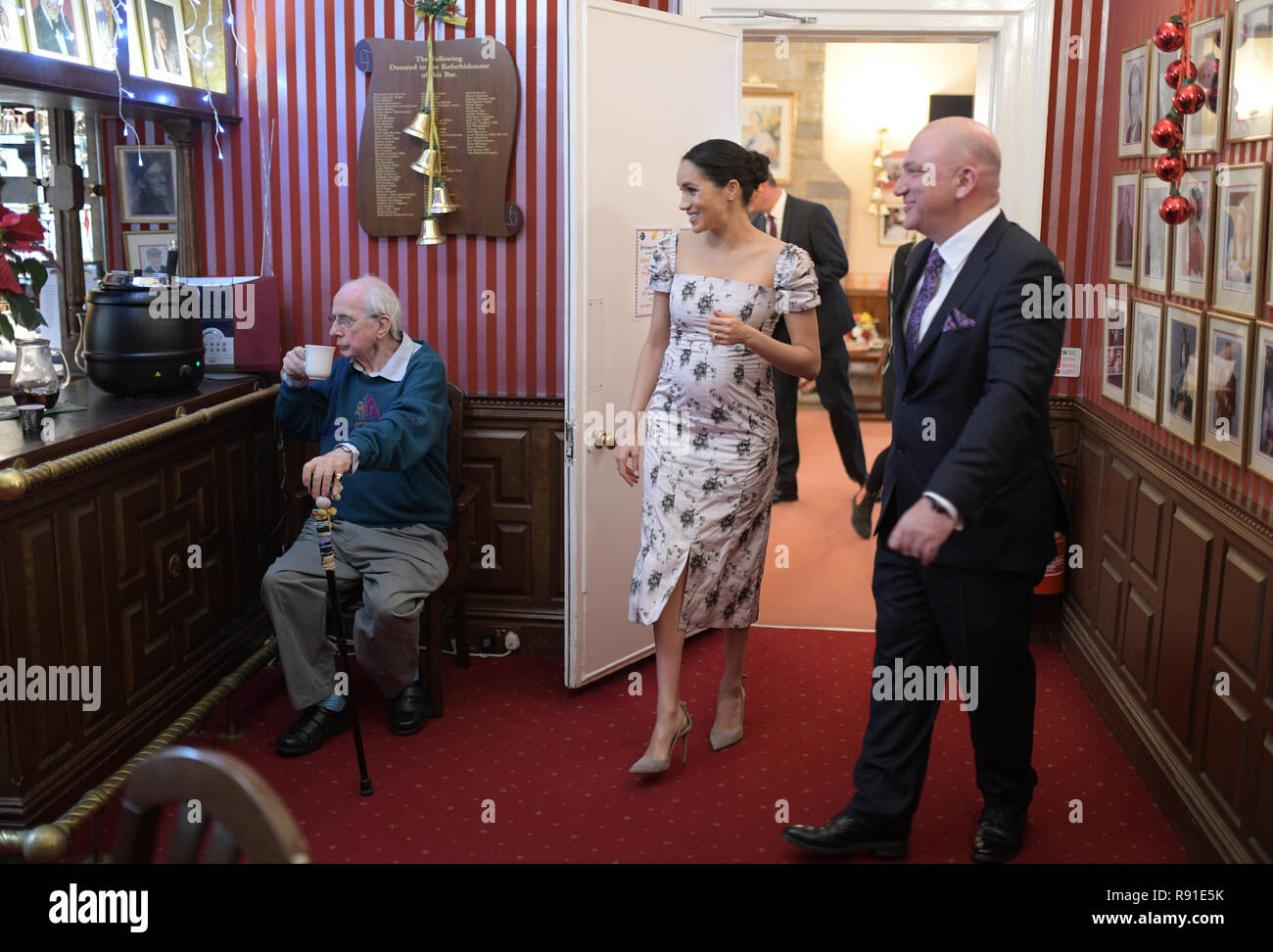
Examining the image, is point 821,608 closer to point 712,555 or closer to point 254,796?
point 712,555

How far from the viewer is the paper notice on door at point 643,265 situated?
13.7 feet

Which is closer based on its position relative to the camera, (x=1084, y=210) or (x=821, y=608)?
(x=1084, y=210)

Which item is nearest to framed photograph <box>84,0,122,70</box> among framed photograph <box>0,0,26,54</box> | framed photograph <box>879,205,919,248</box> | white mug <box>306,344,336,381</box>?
framed photograph <box>0,0,26,54</box>

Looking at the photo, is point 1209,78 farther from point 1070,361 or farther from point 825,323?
point 825,323

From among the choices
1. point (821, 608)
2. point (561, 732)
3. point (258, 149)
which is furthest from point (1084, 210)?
point (258, 149)

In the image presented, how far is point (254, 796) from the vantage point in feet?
4.14

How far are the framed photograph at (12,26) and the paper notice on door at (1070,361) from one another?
134 inches

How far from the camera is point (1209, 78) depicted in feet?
10.6

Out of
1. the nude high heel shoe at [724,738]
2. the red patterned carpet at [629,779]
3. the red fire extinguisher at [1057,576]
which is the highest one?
the red fire extinguisher at [1057,576]

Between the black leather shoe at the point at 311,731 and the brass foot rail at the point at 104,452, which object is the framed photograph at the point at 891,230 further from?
the black leather shoe at the point at 311,731

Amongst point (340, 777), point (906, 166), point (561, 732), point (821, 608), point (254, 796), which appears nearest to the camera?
point (254, 796)

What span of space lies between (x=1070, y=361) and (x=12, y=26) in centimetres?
349

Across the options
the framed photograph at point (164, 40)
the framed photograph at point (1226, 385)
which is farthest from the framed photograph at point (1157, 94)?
the framed photograph at point (164, 40)

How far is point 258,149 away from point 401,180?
552mm
